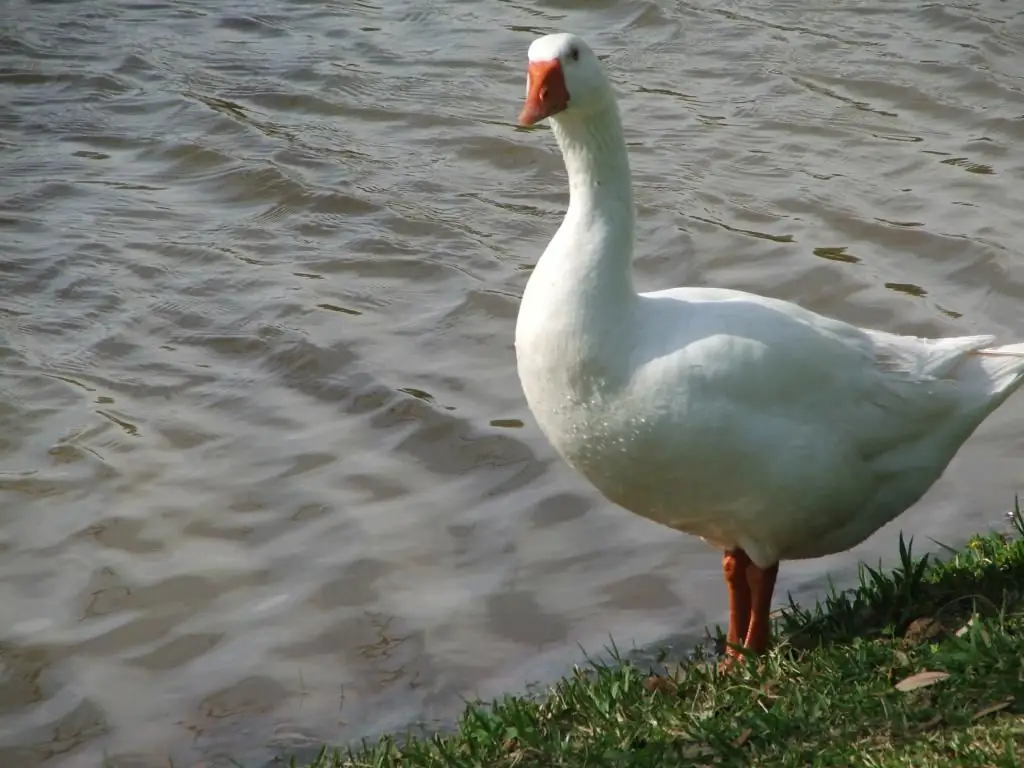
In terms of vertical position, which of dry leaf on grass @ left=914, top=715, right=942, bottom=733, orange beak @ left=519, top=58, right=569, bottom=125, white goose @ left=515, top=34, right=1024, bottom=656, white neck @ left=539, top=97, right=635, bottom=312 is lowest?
dry leaf on grass @ left=914, top=715, right=942, bottom=733

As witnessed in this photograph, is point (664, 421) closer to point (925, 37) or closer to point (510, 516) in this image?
point (510, 516)

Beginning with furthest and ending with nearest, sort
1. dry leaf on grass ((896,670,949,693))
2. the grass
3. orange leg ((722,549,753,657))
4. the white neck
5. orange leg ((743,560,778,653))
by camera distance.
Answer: orange leg ((722,549,753,657)), orange leg ((743,560,778,653)), the white neck, dry leaf on grass ((896,670,949,693)), the grass

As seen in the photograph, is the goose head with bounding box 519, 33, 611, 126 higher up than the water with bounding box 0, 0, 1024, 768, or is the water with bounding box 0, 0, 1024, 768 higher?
the goose head with bounding box 519, 33, 611, 126

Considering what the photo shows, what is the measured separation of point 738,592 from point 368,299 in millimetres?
3884

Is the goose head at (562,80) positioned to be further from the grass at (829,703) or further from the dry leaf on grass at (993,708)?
the dry leaf on grass at (993,708)

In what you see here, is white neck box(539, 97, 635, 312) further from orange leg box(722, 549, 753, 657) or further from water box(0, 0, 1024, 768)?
water box(0, 0, 1024, 768)

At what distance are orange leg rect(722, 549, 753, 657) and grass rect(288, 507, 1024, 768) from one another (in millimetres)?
133

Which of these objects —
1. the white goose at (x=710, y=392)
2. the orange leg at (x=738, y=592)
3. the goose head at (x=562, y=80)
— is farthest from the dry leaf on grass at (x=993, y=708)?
the goose head at (x=562, y=80)

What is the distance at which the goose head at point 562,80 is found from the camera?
4312 millimetres

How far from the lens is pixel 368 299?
820 cm

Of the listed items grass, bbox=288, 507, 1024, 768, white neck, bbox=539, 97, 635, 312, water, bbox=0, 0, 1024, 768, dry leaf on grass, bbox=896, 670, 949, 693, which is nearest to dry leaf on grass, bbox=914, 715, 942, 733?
grass, bbox=288, 507, 1024, 768

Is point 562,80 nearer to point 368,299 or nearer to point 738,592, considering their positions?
point 738,592

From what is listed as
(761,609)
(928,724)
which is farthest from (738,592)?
(928,724)

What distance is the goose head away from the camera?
431 cm
